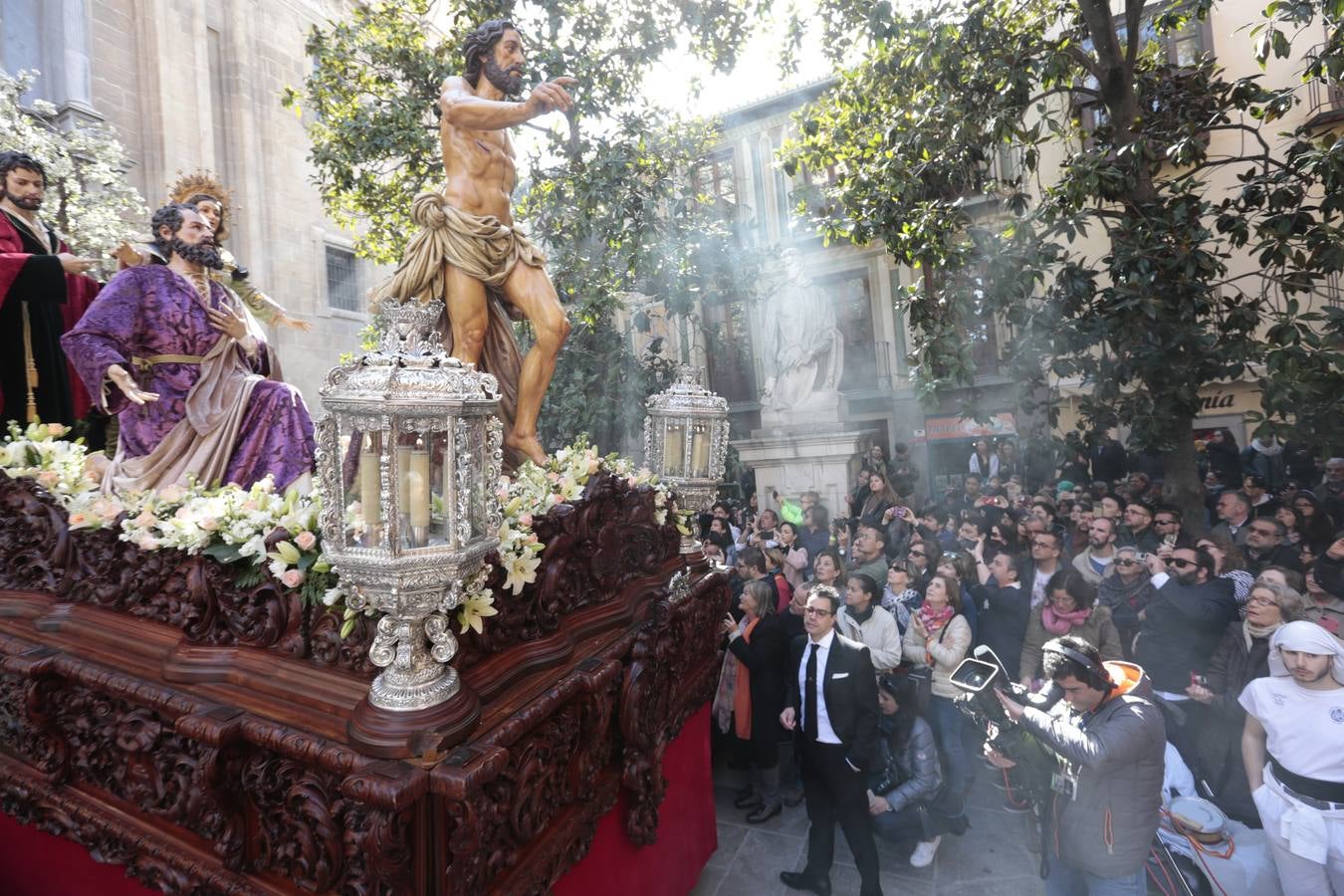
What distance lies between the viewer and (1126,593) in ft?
14.9

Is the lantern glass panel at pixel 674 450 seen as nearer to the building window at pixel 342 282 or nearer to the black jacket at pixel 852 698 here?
the black jacket at pixel 852 698

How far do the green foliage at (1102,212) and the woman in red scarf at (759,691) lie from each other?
3.04 meters

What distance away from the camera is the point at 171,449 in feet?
9.80

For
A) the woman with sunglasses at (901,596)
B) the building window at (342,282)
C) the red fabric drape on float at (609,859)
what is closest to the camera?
the red fabric drape on float at (609,859)

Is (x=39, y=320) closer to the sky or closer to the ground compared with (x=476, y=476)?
closer to the sky

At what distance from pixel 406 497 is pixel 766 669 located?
3306 mm

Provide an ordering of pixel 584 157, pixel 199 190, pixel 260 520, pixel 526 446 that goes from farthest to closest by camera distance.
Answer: pixel 584 157 < pixel 199 190 < pixel 526 446 < pixel 260 520

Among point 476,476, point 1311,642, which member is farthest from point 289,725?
point 1311,642

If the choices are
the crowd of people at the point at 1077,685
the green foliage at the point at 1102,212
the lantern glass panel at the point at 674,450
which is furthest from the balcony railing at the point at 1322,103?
the lantern glass panel at the point at 674,450

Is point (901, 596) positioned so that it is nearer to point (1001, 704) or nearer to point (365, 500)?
point (1001, 704)

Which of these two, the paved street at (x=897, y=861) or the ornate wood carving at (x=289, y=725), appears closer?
the ornate wood carving at (x=289, y=725)

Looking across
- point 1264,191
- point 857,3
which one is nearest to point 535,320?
point 857,3

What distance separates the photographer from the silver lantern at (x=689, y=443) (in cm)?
367

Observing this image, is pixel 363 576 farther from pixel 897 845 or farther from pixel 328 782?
pixel 897 845
